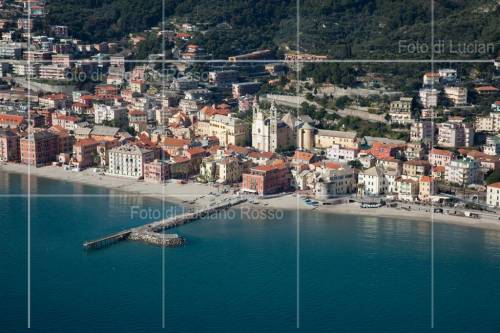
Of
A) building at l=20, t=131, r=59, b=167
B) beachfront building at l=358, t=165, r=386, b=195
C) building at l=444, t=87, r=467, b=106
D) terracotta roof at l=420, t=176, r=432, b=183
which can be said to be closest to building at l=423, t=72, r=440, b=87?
building at l=444, t=87, r=467, b=106

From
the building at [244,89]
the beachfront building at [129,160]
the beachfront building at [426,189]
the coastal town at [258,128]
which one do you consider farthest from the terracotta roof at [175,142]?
the beachfront building at [426,189]

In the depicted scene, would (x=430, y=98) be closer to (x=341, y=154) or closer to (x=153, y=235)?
(x=341, y=154)

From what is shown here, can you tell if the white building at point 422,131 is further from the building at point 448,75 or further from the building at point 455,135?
the building at point 448,75

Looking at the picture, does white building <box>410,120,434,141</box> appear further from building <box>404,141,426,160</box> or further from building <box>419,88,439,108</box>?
building <box>419,88,439,108</box>

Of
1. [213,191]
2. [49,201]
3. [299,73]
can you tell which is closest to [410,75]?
[299,73]

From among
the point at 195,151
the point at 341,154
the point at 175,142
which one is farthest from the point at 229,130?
the point at 341,154

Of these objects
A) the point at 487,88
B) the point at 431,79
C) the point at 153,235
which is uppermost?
the point at 431,79
